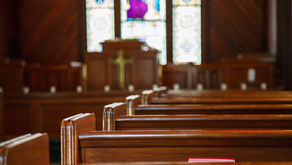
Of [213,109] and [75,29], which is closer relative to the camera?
[213,109]

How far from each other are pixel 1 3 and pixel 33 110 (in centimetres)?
414

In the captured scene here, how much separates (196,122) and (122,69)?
4365mm

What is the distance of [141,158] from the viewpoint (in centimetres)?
131

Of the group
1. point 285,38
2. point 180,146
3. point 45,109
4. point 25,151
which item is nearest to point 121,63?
point 45,109

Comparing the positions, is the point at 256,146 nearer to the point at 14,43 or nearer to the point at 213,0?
the point at 213,0

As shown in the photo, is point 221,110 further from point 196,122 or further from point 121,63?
point 121,63

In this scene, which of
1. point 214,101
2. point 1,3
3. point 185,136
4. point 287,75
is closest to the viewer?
point 185,136

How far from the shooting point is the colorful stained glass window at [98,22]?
938cm

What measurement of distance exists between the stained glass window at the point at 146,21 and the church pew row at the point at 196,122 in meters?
7.48

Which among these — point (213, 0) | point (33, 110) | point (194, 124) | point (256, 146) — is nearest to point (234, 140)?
point (256, 146)

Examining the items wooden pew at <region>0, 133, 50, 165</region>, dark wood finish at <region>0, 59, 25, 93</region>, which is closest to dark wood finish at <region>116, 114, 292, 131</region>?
wooden pew at <region>0, 133, 50, 165</region>

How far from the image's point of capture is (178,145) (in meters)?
1.29

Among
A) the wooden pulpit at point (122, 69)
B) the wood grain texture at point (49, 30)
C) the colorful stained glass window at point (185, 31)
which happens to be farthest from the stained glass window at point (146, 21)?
the wooden pulpit at point (122, 69)

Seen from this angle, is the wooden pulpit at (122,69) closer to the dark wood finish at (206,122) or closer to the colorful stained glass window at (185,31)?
the colorful stained glass window at (185,31)
